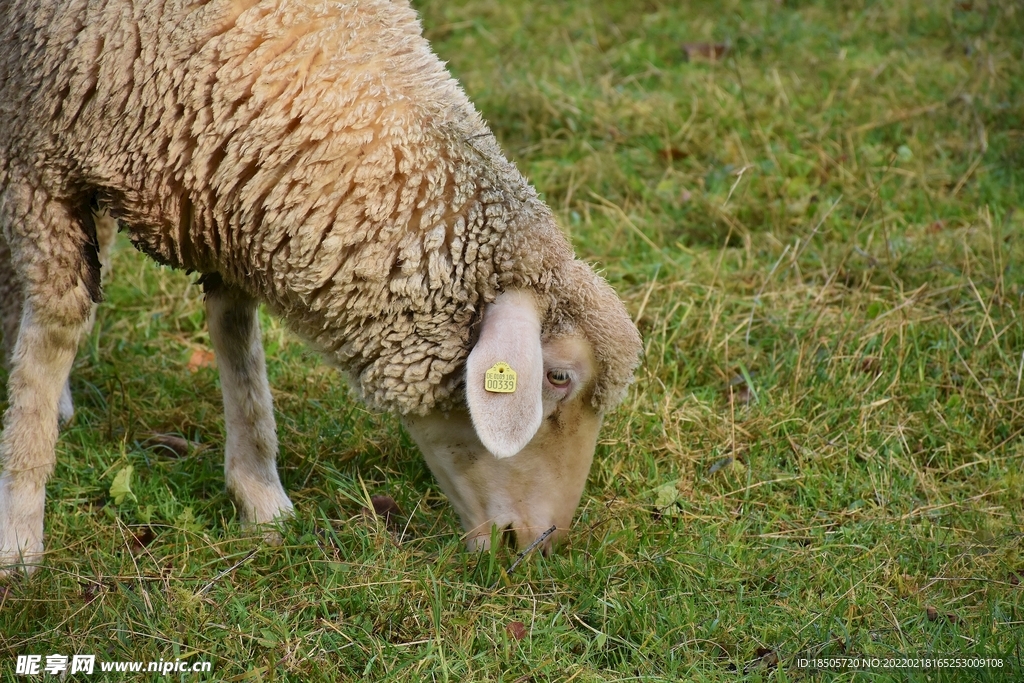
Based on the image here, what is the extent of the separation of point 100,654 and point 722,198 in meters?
3.40

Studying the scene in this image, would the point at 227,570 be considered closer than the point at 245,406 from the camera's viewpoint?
Yes

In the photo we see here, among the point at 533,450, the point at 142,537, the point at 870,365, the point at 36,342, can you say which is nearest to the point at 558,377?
the point at 533,450

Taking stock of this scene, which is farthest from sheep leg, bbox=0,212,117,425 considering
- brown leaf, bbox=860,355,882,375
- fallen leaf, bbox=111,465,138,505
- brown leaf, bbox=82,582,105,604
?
brown leaf, bbox=860,355,882,375

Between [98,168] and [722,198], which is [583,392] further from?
[722,198]

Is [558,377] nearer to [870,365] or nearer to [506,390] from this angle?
[506,390]

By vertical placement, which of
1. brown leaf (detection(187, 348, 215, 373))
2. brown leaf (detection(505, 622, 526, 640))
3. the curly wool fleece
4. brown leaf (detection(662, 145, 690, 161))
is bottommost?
brown leaf (detection(187, 348, 215, 373))

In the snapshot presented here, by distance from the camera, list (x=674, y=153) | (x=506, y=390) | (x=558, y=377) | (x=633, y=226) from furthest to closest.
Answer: (x=674, y=153), (x=633, y=226), (x=558, y=377), (x=506, y=390)

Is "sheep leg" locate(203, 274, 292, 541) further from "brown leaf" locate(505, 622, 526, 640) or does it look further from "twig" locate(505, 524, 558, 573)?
"brown leaf" locate(505, 622, 526, 640)

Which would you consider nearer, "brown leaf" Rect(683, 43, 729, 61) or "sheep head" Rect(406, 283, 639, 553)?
"sheep head" Rect(406, 283, 639, 553)

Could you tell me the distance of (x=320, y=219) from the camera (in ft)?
9.25

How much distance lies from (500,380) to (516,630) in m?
0.66

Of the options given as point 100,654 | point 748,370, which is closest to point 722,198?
point 748,370

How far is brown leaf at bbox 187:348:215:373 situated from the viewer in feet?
13.4

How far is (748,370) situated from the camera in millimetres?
4051
